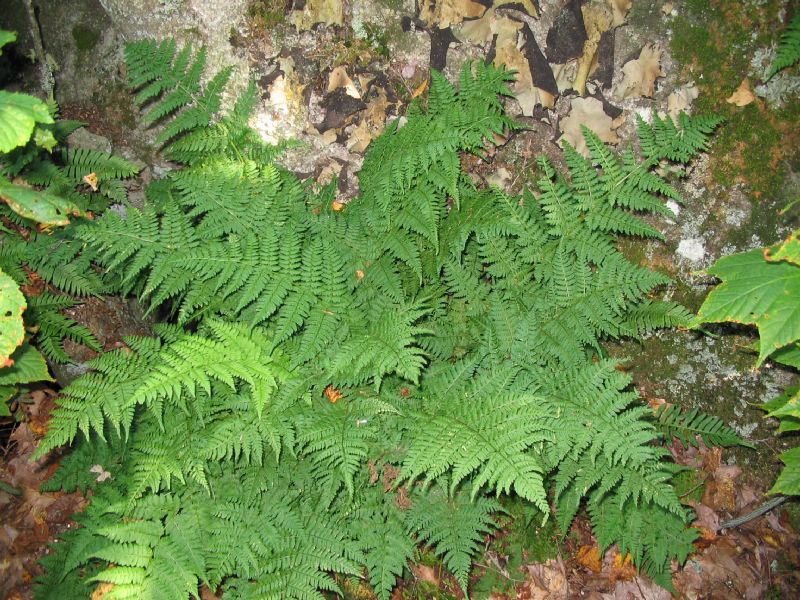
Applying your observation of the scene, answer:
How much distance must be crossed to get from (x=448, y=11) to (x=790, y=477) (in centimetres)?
349

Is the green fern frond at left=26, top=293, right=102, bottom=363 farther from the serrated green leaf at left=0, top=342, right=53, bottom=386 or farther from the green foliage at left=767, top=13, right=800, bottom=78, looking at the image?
the green foliage at left=767, top=13, right=800, bottom=78

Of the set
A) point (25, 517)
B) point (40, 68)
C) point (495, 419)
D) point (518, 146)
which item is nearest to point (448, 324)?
point (495, 419)

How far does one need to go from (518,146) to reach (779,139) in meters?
1.59

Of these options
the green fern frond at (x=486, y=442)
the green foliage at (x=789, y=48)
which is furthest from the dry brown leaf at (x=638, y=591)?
the green foliage at (x=789, y=48)

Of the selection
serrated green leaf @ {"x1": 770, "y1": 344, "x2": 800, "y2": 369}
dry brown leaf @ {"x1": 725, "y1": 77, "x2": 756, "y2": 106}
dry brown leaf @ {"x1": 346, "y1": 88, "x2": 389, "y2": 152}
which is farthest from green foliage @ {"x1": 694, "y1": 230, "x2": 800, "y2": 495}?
dry brown leaf @ {"x1": 346, "y1": 88, "x2": 389, "y2": 152}

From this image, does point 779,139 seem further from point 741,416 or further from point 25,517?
point 25,517

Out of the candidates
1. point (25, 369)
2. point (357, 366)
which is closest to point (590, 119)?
point (357, 366)

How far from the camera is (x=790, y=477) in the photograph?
295 centimetres

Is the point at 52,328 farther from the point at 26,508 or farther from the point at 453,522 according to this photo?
the point at 453,522

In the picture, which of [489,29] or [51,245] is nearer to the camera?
[489,29]

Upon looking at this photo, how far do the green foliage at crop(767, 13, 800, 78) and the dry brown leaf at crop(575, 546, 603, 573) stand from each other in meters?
3.26

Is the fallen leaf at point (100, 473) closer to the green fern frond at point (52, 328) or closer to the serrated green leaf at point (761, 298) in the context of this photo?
the green fern frond at point (52, 328)

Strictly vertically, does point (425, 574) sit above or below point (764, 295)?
below

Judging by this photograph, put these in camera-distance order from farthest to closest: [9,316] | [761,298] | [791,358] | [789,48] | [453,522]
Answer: [453,522]
[789,48]
[791,358]
[9,316]
[761,298]
